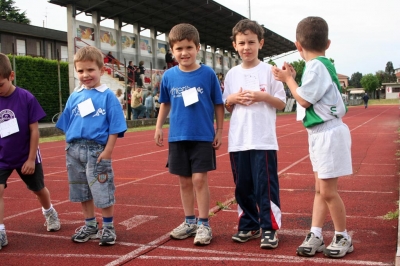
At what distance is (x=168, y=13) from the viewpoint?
3164 cm

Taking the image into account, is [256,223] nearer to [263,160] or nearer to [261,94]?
[263,160]

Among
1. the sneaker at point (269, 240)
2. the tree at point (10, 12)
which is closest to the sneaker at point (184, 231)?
the sneaker at point (269, 240)

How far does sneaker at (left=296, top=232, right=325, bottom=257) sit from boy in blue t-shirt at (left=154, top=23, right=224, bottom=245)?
2.58 ft

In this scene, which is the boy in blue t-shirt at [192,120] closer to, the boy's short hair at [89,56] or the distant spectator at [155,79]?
the boy's short hair at [89,56]

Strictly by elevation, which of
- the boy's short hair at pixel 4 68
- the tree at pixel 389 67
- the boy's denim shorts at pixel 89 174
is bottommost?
the boy's denim shorts at pixel 89 174

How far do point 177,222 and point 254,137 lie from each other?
4.55 feet

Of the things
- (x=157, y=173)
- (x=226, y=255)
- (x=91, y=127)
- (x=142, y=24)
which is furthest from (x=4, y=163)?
(x=142, y=24)

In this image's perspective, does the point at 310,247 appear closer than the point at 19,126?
Yes

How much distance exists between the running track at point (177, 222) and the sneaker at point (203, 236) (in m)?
0.06

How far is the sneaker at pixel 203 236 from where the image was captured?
4107 mm

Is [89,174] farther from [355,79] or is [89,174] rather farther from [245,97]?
[355,79]

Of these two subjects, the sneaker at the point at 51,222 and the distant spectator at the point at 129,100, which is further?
the distant spectator at the point at 129,100

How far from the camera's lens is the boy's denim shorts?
4.25m

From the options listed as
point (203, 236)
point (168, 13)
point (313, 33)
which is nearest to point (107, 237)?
point (203, 236)
